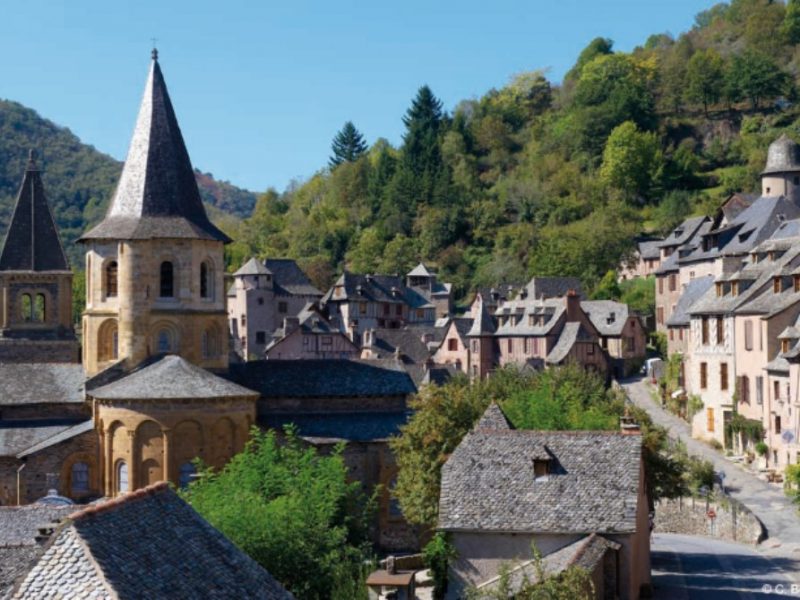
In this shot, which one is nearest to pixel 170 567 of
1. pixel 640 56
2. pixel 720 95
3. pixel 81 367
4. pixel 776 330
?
pixel 81 367

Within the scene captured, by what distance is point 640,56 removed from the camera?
181 m

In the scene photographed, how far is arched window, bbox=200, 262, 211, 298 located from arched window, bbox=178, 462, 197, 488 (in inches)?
309

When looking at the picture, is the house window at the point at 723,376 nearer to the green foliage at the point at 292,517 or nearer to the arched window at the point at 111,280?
the green foliage at the point at 292,517

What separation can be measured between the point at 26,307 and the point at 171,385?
818 inches

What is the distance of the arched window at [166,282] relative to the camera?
53938 millimetres

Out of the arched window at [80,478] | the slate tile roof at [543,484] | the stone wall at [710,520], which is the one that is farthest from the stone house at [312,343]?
the slate tile roof at [543,484]

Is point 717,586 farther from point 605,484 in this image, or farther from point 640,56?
point 640,56

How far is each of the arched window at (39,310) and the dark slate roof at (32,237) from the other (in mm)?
1568

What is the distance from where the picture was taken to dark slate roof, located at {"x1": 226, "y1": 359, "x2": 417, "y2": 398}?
54.6 m

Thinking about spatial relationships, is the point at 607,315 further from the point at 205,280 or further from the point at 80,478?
the point at 80,478

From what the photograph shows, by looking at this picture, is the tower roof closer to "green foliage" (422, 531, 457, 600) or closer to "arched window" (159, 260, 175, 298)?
"arched window" (159, 260, 175, 298)

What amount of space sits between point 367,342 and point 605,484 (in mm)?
73953

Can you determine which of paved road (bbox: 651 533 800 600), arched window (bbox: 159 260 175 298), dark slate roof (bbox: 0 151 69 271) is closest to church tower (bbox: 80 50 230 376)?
arched window (bbox: 159 260 175 298)

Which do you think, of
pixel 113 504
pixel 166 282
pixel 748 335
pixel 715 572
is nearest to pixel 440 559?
pixel 715 572
